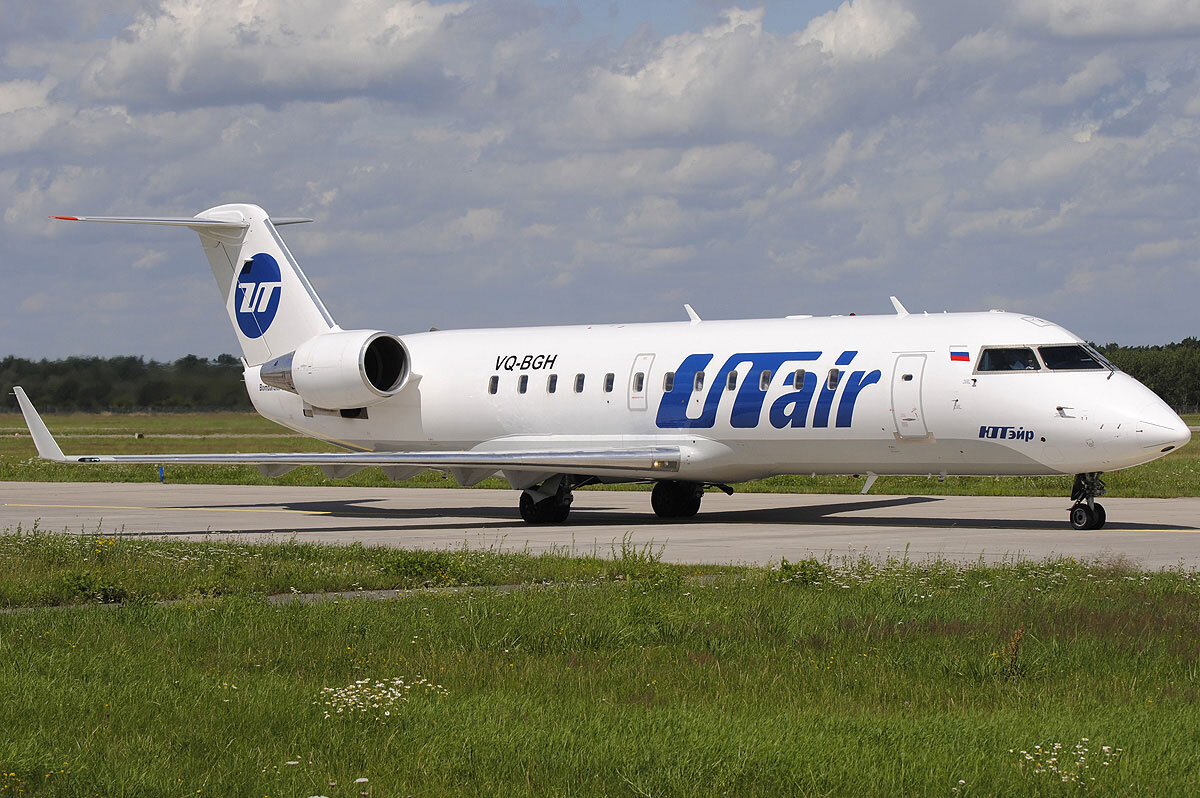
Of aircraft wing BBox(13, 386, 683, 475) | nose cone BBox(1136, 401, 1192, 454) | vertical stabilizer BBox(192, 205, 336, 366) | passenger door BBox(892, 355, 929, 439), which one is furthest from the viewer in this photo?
vertical stabilizer BBox(192, 205, 336, 366)

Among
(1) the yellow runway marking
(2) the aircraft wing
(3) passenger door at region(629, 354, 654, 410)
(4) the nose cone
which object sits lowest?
(1) the yellow runway marking

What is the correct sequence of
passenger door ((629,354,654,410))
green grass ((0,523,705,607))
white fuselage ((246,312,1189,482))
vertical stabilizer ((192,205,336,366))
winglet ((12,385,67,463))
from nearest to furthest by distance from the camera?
green grass ((0,523,705,607))
white fuselage ((246,312,1189,482))
winglet ((12,385,67,463))
passenger door ((629,354,654,410))
vertical stabilizer ((192,205,336,366))

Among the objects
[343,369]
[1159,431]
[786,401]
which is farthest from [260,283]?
[1159,431]

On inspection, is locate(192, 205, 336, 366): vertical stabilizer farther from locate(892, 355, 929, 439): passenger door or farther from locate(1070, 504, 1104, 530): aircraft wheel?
locate(1070, 504, 1104, 530): aircraft wheel

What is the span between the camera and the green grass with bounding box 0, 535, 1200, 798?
22.2ft

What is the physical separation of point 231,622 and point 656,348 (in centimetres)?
1429

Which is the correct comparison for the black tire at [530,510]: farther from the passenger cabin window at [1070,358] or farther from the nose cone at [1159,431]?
the nose cone at [1159,431]

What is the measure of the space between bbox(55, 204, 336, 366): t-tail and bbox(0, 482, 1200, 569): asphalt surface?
11.9 feet

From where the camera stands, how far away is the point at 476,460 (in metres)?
23.6

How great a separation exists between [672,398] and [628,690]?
50.6 feet

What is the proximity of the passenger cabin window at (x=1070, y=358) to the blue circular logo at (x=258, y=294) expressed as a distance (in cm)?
1541

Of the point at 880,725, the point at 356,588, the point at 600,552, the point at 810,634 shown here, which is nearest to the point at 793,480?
the point at 600,552

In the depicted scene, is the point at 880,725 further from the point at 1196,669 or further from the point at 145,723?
the point at 145,723

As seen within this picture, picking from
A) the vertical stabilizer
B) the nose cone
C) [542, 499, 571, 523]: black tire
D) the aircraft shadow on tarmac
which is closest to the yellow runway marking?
the aircraft shadow on tarmac
